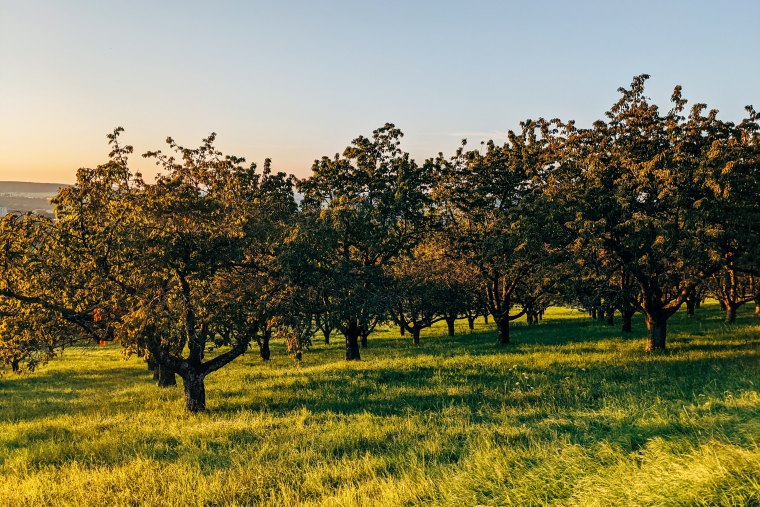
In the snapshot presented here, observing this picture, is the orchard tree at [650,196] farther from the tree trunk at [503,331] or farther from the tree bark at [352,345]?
the tree bark at [352,345]

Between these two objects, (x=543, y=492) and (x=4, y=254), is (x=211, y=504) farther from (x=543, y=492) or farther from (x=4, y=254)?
(x=4, y=254)

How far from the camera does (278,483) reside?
28.2 ft

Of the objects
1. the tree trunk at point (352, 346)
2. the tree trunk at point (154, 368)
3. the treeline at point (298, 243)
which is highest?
the treeline at point (298, 243)

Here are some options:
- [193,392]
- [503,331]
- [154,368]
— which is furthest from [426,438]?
[154,368]

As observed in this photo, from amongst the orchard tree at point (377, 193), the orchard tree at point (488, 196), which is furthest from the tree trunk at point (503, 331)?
the orchard tree at point (377, 193)

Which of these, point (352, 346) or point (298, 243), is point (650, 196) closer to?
point (298, 243)

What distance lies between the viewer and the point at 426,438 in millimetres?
10906

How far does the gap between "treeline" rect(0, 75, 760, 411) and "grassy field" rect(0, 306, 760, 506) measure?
2708mm

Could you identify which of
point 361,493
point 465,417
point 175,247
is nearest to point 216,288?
point 175,247

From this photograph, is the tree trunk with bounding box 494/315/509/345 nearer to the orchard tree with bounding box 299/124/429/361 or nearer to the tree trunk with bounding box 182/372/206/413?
the orchard tree with bounding box 299/124/429/361

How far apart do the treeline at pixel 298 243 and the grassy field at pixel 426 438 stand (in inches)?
107

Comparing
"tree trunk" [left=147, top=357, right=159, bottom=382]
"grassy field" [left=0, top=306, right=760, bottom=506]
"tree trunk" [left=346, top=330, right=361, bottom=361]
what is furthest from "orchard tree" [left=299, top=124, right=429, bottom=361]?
"tree trunk" [left=147, top=357, right=159, bottom=382]

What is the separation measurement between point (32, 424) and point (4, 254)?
681cm

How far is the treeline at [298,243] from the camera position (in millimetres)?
14805
